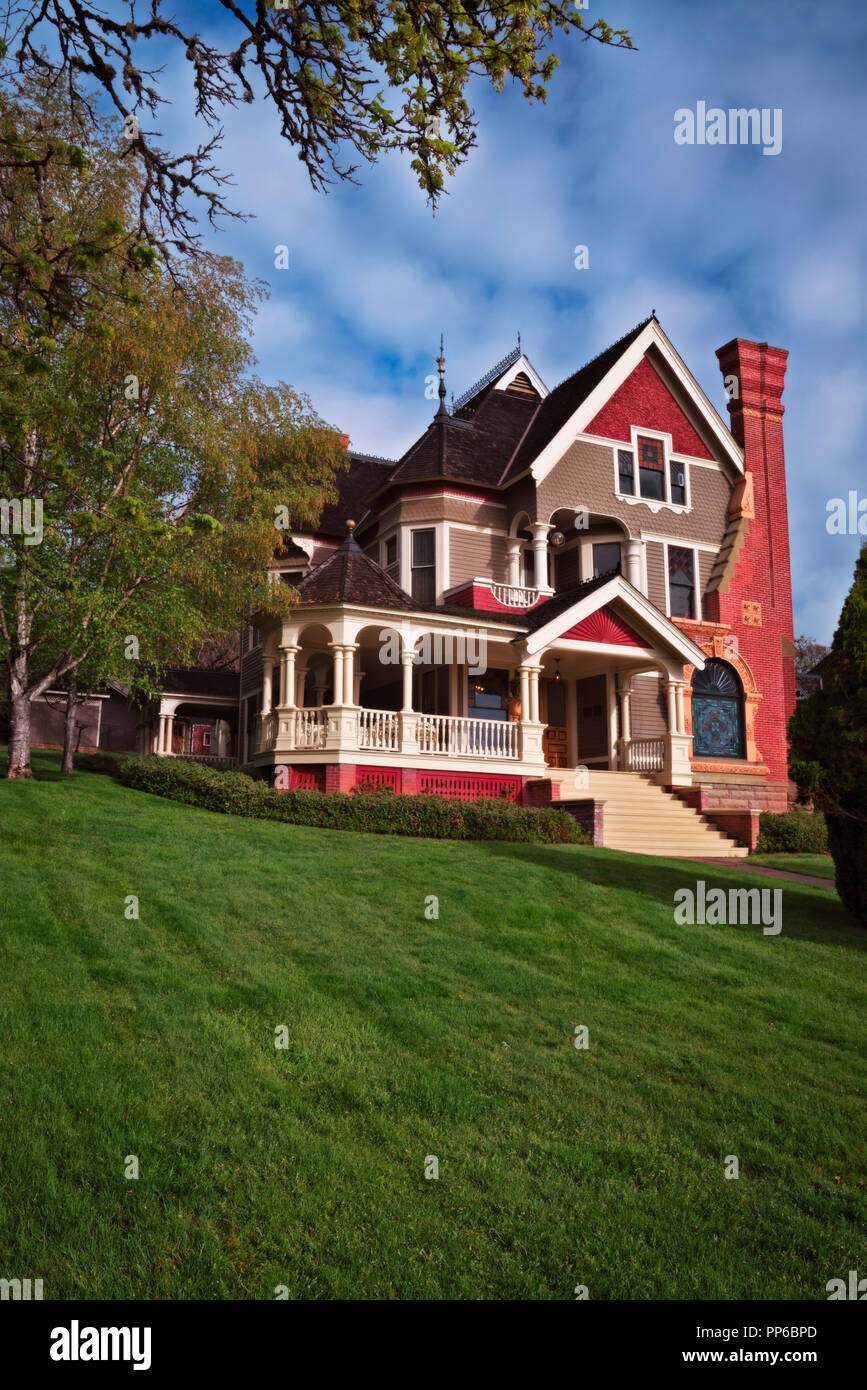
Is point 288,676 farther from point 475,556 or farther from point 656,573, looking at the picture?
point 656,573

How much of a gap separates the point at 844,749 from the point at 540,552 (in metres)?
13.6

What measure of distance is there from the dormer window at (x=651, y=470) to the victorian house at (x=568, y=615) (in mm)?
71

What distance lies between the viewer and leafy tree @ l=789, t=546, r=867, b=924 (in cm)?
1201

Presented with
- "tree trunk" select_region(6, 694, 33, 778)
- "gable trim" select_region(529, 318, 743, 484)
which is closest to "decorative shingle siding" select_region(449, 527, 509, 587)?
"gable trim" select_region(529, 318, 743, 484)

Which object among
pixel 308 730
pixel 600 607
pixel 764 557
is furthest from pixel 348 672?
pixel 764 557

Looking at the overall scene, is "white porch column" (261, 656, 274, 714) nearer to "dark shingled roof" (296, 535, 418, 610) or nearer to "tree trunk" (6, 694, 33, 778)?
"dark shingled roof" (296, 535, 418, 610)

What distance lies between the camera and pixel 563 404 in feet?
90.1

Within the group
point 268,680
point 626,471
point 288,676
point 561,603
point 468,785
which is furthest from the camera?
point 626,471

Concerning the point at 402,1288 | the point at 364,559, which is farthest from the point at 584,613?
the point at 402,1288

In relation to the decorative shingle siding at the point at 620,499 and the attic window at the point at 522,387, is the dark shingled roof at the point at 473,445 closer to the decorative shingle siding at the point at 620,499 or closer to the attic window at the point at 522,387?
the attic window at the point at 522,387

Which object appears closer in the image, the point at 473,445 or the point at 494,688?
the point at 494,688

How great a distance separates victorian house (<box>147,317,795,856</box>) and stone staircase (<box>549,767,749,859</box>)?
71 millimetres

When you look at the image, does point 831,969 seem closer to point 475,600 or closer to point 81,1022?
point 81,1022

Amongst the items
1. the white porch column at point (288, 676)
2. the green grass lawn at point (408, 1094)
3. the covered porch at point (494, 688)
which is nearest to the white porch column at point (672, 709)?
the covered porch at point (494, 688)
